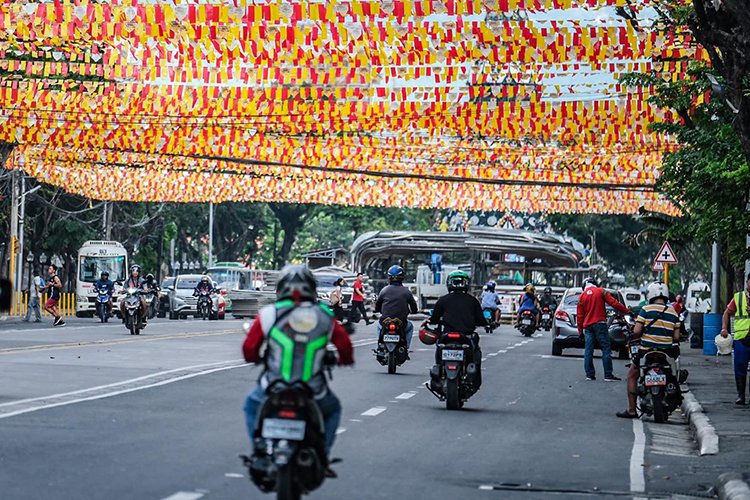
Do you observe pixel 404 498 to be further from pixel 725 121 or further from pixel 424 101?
pixel 424 101

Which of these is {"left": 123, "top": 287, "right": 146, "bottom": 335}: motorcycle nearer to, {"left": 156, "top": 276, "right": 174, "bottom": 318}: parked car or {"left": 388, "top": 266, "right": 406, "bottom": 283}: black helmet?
{"left": 388, "top": 266, "right": 406, "bottom": 283}: black helmet

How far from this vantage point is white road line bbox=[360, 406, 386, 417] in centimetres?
1755

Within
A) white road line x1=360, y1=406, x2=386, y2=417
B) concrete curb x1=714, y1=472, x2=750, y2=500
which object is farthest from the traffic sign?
concrete curb x1=714, y1=472, x2=750, y2=500

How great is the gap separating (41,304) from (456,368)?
154 ft

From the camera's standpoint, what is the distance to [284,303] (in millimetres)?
9547

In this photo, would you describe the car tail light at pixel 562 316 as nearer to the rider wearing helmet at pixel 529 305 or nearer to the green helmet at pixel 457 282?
the rider wearing helmet at pixel 529 305

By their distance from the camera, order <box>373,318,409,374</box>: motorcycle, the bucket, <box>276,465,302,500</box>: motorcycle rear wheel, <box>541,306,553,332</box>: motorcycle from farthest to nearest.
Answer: <box>541,306,553,332</box>: motorcycle
the bucket
<box>373,318,409,374</box>: motorcycle
<box>276,465,302,500</box>: motorcycle rear wheel

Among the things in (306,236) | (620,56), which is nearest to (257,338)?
(620,56)

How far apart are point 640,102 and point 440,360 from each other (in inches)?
605

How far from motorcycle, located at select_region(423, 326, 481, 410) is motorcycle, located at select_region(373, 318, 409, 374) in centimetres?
642

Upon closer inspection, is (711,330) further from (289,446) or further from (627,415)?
(289,446)

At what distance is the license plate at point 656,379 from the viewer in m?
18.0

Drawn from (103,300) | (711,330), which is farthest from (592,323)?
(103,300)

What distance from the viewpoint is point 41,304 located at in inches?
2486
